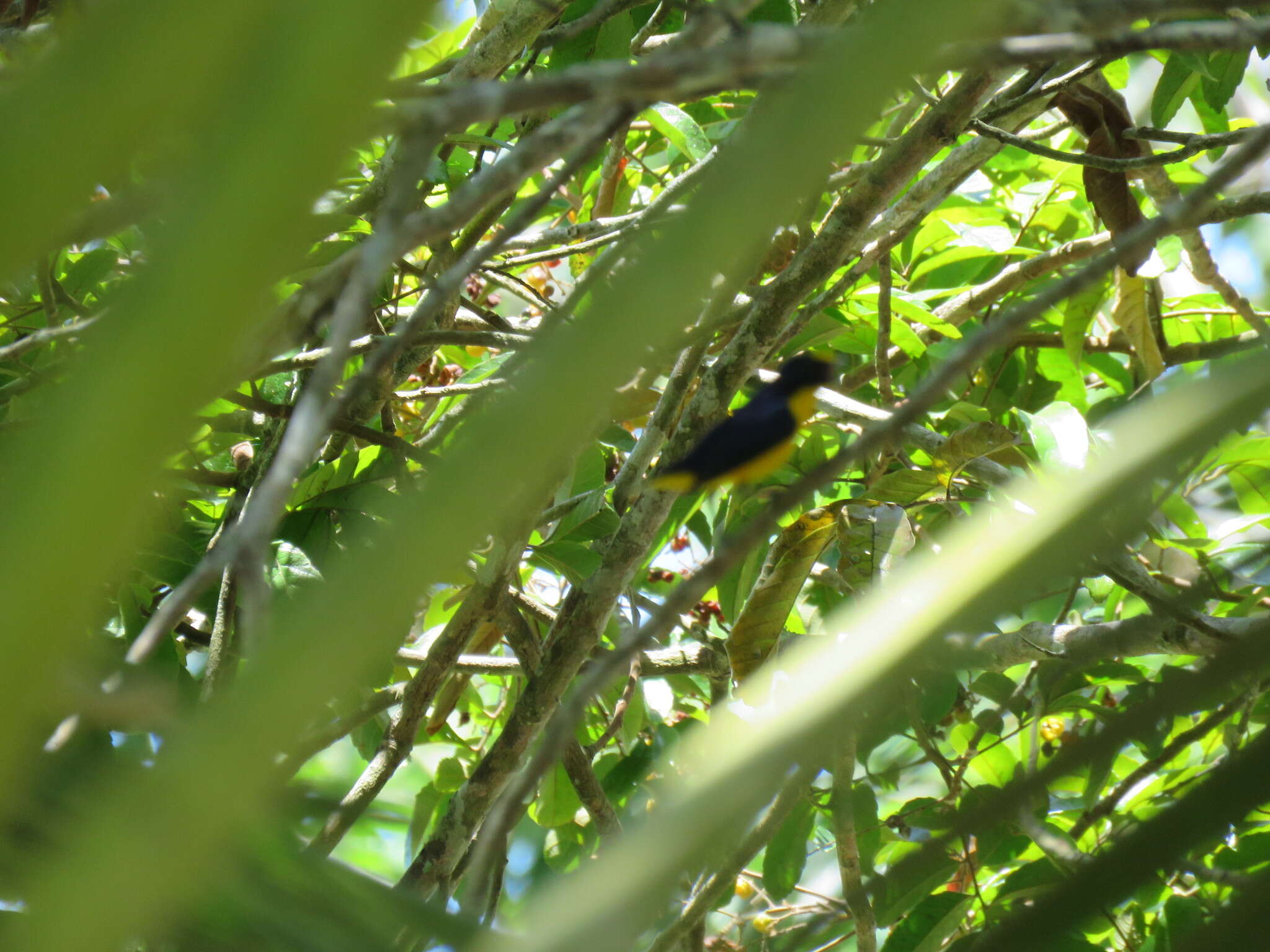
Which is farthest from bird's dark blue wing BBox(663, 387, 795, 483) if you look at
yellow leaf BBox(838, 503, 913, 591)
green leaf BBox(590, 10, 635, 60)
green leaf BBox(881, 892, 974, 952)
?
green leaf BBox(881, 892, 974, 952)

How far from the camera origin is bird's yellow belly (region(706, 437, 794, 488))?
1.82 meters

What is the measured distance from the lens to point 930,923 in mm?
2129

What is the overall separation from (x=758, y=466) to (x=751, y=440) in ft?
0.84

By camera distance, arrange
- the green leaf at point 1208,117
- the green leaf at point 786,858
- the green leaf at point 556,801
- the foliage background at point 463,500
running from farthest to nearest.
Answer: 1. the green leaf at point 1208,117
2. the green leaf at point 786,858
3. the green leaf at point 556,801
4. the foliage background at point 463,500

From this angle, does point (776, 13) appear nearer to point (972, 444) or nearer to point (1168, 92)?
point (1168, 92)

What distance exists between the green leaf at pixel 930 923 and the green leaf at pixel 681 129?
5.16 feet

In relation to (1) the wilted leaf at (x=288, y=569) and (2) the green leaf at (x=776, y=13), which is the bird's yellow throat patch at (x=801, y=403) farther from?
(1) the wilted leaf at (x=288, y=569)

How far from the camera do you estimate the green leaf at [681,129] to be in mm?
2152

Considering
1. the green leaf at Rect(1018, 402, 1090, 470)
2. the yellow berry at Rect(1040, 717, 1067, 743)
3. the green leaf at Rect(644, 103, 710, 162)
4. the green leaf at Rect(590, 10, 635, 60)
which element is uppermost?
the green leaf at Rect(590, 10, 635, 60)

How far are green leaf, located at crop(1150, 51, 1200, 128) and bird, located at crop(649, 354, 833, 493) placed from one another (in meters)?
0.97

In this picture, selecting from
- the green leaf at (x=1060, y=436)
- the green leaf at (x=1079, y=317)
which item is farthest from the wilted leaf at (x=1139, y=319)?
the green leaf at (x=1060, y=436)

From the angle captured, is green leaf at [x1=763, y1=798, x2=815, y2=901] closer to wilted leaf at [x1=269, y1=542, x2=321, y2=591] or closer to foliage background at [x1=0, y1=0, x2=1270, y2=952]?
foliage background at [x1=0, y1=0, x2=1270, y2=952]

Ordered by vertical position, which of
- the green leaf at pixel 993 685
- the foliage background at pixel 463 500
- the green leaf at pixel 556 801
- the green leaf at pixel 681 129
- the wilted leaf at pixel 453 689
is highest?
the green leaf at pixel 681 129

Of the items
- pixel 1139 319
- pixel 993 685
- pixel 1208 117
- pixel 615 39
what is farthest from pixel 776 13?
pixel 993 685
